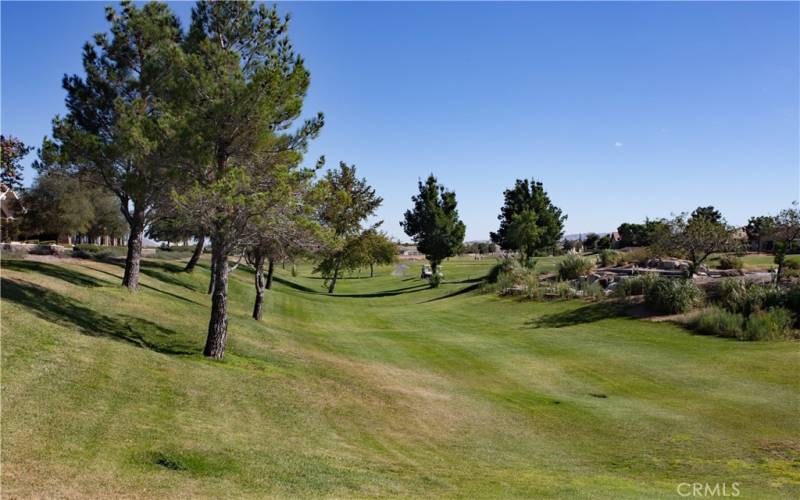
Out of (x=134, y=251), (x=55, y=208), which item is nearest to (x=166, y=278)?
(x=134, y=251)

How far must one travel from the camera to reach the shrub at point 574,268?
4500cm

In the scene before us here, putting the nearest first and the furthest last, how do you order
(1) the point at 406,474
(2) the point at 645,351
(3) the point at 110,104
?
(1) the point at 406,474
(2) the point at 645,351
(3) the point at 110,104

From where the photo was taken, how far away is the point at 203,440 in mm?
10156

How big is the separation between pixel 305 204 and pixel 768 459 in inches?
538

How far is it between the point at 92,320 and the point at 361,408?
927cm

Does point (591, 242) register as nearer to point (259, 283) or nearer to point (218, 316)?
point (259, 283)

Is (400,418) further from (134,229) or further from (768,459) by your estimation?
(134,229)

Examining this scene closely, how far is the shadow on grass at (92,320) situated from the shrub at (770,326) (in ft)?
72.0

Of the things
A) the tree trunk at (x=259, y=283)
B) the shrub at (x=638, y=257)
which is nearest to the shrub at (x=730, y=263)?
the shrub at (x=638, y=257)

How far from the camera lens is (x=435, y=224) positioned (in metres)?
69.2

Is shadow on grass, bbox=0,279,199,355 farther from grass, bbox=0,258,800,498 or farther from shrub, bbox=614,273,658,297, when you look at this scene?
shrub, bbox=614,273,658,297

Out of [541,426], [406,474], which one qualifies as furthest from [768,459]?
[406,474]

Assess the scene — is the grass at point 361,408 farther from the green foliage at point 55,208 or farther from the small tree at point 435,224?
the small tree at point 435,224

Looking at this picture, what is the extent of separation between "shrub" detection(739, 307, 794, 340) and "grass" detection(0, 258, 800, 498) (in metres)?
1.03
